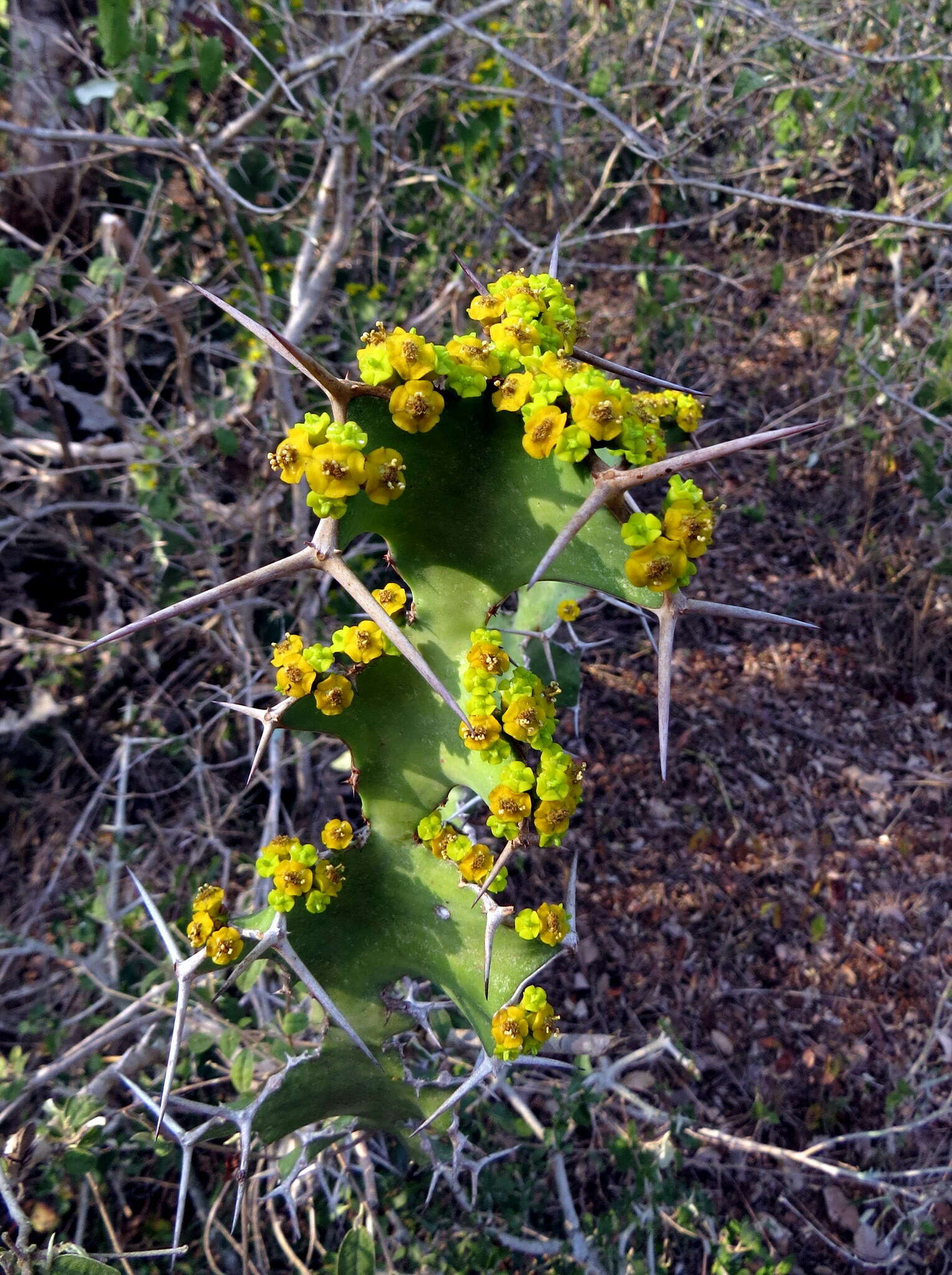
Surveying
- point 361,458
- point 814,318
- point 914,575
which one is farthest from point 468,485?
point 814,318

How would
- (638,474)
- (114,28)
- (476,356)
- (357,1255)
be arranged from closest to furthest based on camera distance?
1. (638,474)
2. (476,356)
3. (357,1255)
4. (114,28)

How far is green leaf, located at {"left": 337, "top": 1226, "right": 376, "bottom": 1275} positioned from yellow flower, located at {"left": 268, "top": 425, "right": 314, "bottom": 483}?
1155 millimetres

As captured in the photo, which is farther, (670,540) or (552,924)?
(552,924)

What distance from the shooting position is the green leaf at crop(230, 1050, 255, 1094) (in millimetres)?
1321

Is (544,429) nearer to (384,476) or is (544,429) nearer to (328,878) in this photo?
(384,476)

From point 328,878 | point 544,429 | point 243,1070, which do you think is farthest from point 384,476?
point 243,1070

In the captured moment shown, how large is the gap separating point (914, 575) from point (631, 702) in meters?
1.10

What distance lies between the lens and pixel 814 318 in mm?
4051

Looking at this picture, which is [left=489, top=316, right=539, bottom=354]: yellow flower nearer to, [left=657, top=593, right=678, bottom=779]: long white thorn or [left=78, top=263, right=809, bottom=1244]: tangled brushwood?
[left=78, top=263, right=809, bottom=1244]: tangled brushwood

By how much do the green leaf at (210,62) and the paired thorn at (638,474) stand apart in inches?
68.5

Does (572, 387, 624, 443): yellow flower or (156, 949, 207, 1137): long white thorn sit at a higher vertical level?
(572, 387, 624, 443): yellow flower

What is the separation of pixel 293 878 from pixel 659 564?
1.86 feet

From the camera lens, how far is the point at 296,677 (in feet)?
3.03

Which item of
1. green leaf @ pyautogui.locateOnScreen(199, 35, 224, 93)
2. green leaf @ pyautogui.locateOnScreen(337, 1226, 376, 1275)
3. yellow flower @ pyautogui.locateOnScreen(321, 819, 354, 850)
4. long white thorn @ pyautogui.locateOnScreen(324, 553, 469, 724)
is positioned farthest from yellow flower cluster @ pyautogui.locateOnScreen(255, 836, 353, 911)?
green leaf @ pyautogui.locateOnScreen(199, 35, 224, 93)
